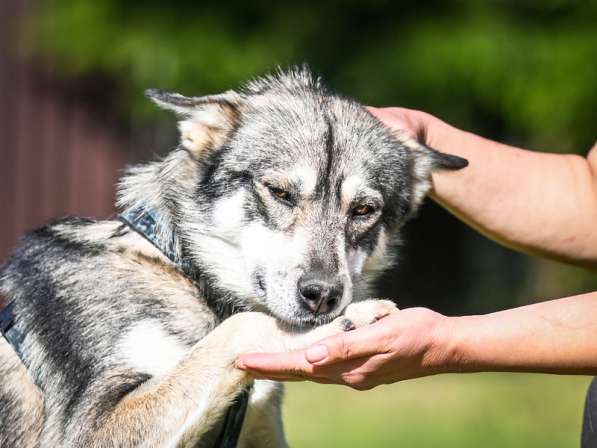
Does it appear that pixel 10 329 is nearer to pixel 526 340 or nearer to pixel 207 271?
pixel 207 271

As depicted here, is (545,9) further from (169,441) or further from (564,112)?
(169,441)

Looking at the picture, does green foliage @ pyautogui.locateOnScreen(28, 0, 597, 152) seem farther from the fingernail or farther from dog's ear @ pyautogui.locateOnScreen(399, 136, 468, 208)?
the fingernail

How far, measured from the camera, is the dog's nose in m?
3.52

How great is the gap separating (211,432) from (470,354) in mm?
1010

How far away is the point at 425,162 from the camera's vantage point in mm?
4266

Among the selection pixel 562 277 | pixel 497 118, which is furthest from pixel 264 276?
pixel 562 277

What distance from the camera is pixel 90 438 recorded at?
3344 millimetres

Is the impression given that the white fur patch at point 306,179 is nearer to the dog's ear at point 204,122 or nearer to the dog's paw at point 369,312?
the dog's ear at point 204,122

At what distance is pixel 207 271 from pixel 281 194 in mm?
413

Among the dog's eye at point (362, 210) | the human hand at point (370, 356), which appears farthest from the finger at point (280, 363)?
the dog's eye at point (362, 210)

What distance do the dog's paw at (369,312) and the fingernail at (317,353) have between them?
23 cm

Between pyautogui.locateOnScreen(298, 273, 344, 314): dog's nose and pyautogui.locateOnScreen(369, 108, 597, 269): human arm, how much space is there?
3.34 ft

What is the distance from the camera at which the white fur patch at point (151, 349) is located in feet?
11.3

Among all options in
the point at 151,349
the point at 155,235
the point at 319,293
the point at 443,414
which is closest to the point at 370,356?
the point at 319,293
